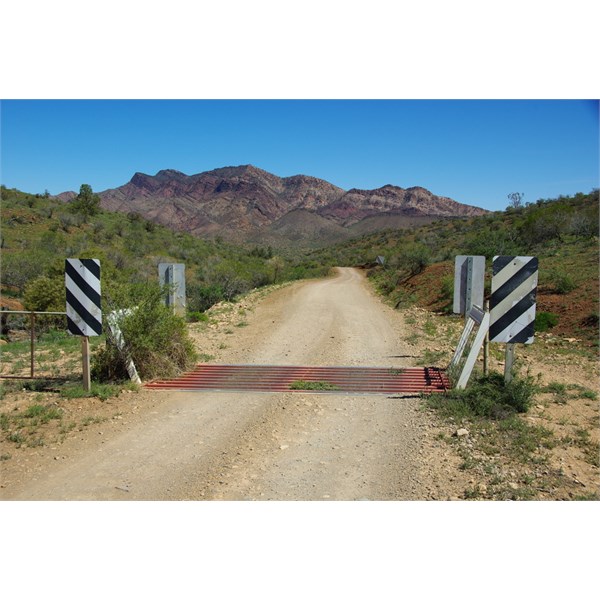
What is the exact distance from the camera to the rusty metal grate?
7277 millimetres

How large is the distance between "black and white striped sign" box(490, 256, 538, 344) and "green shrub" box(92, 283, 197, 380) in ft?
14.6

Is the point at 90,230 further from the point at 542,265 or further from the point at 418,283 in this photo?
the point at 542,265

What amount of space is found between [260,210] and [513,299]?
168237 millimetres

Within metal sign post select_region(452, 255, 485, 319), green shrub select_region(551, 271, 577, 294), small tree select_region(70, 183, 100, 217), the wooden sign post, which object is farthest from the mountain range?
the wooden sign post

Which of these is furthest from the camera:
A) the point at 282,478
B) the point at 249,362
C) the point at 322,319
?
the point at 322,319

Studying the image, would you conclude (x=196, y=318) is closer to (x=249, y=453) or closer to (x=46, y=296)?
(x=46, y=296)

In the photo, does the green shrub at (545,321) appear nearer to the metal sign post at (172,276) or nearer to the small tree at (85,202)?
the metal sign post at (172,276)

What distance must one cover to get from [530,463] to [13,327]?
47.7 feet

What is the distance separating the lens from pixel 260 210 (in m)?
171

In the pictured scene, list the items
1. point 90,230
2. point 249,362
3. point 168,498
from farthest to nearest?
point 90,230
point 249,362
point 168,498

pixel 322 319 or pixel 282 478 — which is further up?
pixel 322 319

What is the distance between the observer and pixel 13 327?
49.5ft

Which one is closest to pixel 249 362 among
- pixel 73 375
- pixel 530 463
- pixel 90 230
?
pixel 73 375

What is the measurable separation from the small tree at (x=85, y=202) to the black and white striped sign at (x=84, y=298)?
38565 millimetres
